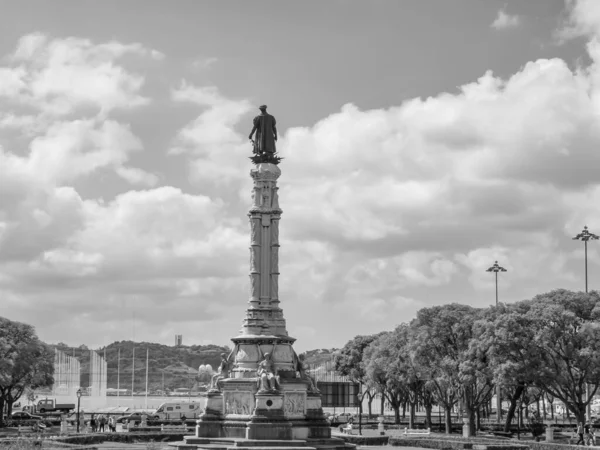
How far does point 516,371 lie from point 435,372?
1261 cm

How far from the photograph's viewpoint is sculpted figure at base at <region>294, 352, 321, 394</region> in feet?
181

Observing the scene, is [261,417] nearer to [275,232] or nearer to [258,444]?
[258,444]

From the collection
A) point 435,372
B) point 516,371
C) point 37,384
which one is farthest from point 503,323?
point 37,384

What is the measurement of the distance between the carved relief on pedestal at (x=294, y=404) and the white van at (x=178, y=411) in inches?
1744

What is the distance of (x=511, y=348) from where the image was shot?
224ft

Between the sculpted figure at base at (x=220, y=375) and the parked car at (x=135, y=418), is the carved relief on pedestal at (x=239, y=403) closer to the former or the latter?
the sculpted figure at base at (x=220, y=375)

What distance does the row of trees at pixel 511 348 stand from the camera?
6681 centimetres

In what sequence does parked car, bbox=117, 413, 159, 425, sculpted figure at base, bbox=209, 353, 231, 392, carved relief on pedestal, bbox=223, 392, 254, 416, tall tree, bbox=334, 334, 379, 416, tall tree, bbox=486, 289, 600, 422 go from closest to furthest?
1. carved relief on pedestal, bbox=223, 392, 254, 416
2. sculpted figure at base, bbox=209, 353, 231, 392
3. tall tree, bbox=486, 289, 600, 422
4. parked car, bbox=117, 413, 159, 425
5. tall tree, bbox=334, 334, 379, 416

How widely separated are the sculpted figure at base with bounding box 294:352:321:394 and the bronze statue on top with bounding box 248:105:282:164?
1306 centimetres

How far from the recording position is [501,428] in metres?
85.4

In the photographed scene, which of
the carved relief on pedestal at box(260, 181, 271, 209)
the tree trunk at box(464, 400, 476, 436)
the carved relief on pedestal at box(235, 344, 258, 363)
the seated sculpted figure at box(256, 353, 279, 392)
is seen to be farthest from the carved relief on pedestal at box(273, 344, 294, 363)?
the tree trunk at box(464, 400, 476, 436)

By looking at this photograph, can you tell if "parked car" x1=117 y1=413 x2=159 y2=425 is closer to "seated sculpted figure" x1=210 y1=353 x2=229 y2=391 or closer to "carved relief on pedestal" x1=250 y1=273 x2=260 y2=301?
"seated sculpted figure" x1=210 y1=353 x2=229 y2=391

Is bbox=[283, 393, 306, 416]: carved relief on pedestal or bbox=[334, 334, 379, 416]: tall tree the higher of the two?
bbox=[334, 334, 379, 416]: tall tree

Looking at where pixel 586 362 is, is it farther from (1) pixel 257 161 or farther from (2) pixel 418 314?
(1) pixel 257 161
